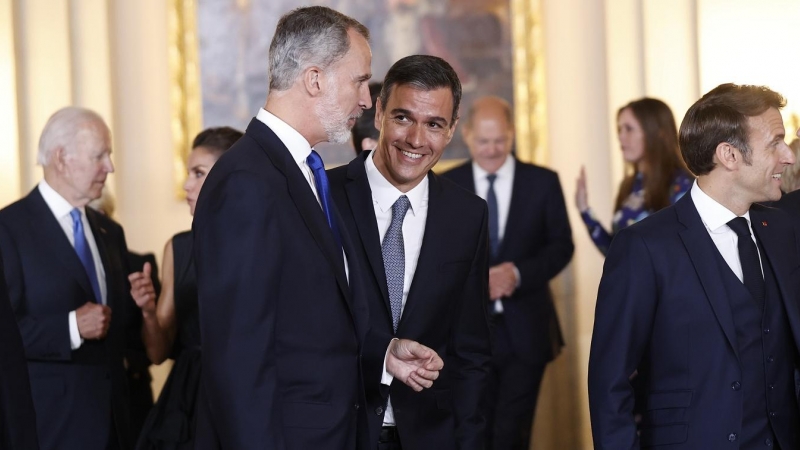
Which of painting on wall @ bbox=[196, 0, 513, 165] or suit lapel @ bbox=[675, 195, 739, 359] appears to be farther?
painting on wall @ bbox=[196, 0, 513, 165]

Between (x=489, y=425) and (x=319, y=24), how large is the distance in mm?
3052

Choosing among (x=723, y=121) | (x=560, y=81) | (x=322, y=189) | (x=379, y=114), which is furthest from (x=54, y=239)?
(x=560, y=81)

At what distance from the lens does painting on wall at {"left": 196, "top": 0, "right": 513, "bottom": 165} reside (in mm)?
7379

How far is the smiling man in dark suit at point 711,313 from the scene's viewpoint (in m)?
3.24

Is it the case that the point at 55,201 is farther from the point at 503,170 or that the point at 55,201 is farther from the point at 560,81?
the point at 560,81

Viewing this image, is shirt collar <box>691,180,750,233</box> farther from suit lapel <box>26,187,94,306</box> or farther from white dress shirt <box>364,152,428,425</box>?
suit lapel <box>26,187,94,306</box>

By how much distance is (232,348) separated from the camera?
2670 mm

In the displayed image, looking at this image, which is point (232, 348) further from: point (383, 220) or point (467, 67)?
point (467, 67)

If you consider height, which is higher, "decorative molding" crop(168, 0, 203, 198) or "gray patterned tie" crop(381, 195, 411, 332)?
"decorative molding" crop(168, 0, 203, 198)

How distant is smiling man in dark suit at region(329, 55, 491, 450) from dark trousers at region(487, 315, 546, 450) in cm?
181

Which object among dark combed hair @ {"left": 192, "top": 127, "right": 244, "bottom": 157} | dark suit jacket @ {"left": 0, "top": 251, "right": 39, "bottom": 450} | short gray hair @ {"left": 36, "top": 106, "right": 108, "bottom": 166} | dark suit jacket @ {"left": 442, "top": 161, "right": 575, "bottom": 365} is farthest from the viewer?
dark suit jacket @ {"left": 442, "top": 161, "right": 575, "bottom": 365}

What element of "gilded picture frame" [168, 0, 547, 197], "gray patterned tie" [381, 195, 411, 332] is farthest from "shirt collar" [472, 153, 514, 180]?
"gray patterned tie" [381, 195, 411, 332]

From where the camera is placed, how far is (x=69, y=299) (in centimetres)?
445

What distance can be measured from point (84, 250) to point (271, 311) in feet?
7.13
